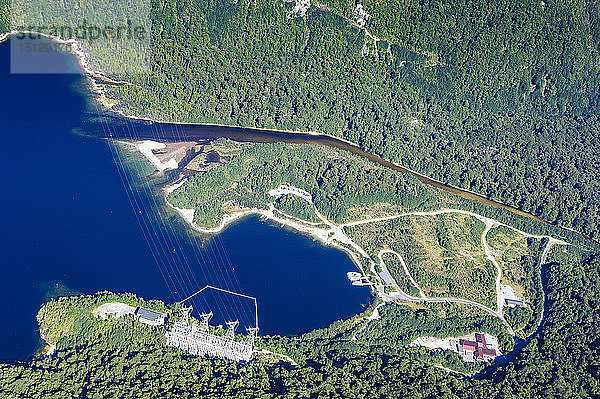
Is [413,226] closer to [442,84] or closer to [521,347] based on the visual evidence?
[521,347]

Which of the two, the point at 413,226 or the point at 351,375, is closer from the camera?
the point at 351,375

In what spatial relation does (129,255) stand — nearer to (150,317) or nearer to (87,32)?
(150,317)

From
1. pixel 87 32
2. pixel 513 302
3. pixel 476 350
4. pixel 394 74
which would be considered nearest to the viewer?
pixel 476 350

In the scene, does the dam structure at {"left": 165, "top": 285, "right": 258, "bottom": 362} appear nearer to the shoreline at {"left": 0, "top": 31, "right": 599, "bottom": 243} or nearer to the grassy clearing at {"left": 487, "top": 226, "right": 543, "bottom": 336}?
the grassy clearing at {"left": 487, "top": 226, "right": 543, "bottom": 336}

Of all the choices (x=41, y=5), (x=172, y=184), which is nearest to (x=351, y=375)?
(x=172, y=184)

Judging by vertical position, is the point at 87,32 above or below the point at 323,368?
above

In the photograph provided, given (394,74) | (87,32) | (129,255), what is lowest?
(129,255)

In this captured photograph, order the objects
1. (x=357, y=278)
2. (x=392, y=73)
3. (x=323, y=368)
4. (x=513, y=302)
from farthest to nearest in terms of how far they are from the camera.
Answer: (x=392, y=73), (x=357, y=278), (x=513, y=302), (x=323, y=368)

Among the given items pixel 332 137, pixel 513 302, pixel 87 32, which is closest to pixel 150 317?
pixel 513 302
